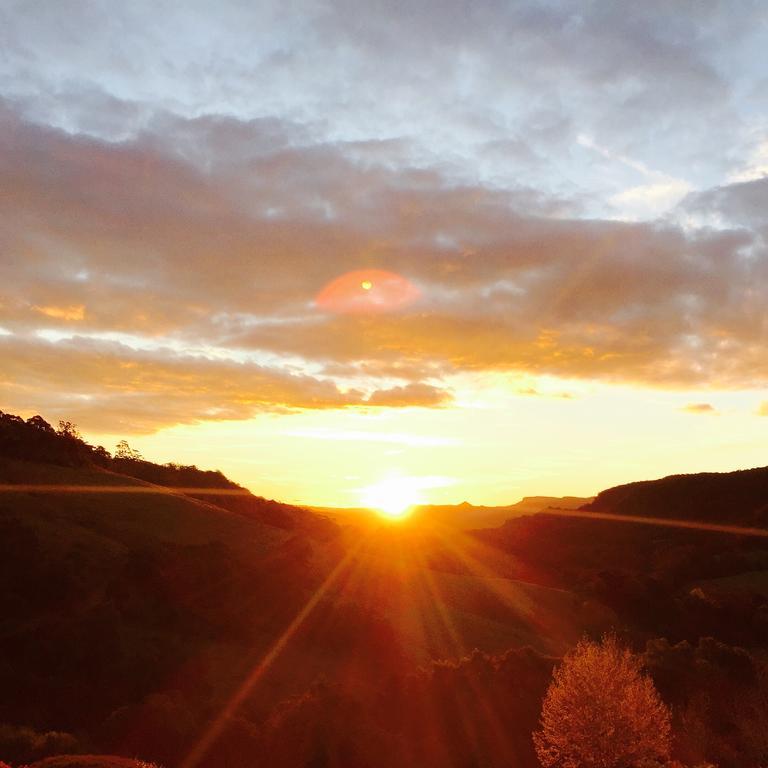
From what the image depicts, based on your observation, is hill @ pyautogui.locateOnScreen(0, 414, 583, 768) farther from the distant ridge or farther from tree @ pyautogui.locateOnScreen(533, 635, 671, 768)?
the distant ridge

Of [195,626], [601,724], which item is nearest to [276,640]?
[195,626]

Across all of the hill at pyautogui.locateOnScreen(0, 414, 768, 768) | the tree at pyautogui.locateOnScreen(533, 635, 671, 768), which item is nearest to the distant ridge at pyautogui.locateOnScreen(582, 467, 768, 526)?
the hill at pyautogui.locateOnScreen(0, 414, 768, 768)

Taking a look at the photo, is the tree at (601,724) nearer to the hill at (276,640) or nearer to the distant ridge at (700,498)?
the hill at (276,640)

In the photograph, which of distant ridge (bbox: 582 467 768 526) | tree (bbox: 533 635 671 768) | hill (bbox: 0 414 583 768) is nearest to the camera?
tree (bbox: 533 635 671 768)

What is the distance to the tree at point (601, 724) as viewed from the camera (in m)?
19.6

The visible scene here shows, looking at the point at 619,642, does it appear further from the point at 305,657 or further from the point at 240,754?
the point at 240,754

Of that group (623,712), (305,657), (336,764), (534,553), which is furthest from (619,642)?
(534,553)

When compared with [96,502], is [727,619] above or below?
below

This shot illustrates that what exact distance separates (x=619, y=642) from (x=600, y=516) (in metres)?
61.6

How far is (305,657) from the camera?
3019 cm

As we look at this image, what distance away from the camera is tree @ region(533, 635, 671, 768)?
19594 mm

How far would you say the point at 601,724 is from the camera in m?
19.9

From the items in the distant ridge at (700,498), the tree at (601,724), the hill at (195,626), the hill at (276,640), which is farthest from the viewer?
the distant ridge at (700,498)

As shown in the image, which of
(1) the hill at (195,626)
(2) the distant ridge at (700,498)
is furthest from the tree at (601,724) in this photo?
(2) the distant ridge at (700,498)
